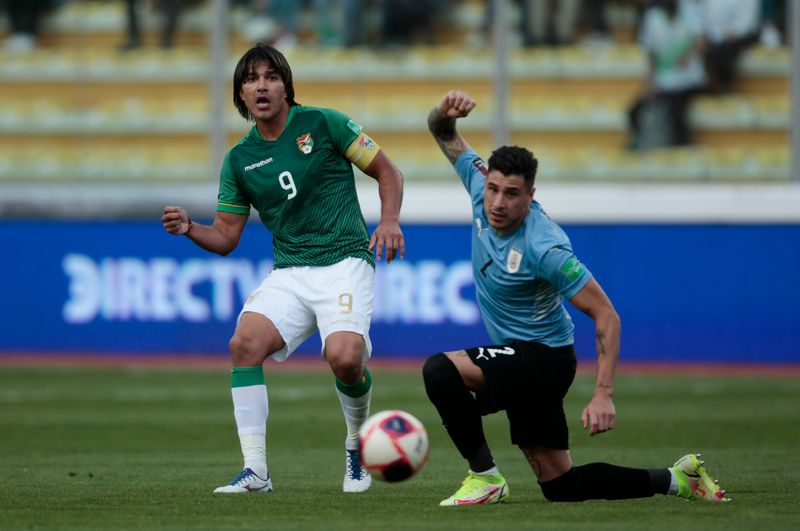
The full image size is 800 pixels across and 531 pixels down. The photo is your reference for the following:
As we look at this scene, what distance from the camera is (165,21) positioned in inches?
727

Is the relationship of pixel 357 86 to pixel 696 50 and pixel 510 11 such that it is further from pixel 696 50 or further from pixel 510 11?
pixel 696 50

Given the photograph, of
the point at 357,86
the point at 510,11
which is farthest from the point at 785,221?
the point at 357,86

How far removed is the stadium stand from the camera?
677 inches

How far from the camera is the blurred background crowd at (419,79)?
17.1 meters

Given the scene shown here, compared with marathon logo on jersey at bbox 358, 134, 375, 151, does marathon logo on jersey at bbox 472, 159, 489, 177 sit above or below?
below

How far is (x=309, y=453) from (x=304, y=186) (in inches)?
97.7

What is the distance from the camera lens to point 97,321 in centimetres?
1605

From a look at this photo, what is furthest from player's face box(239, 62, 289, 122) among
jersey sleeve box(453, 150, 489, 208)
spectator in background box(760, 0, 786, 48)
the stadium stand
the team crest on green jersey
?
spectator in background box(760, 0, 786, 48)

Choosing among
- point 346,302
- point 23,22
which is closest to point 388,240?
point 346,302

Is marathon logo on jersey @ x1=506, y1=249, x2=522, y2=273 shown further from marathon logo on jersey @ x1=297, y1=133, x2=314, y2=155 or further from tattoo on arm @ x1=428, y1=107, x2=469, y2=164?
marathon logo on jersey @ x1=297, y1=133, x2=314, y2=155

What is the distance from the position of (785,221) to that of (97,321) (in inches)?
307

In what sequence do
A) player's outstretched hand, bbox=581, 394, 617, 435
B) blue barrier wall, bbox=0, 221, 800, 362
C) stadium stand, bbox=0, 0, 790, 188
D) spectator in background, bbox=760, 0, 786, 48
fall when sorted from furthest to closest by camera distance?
stadium stand, bbox=0, 0, 790, 188, spectator in background, bbox=760, 0, 786, 48, blue barrier wall, bbox=0, 221, 800, 362, player's outstretched hand, bbox=581, 394, 617, 435

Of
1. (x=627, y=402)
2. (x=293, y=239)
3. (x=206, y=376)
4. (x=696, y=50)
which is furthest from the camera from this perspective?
(x=696, y=50)

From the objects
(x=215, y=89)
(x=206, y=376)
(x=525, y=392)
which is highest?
(x=215, y=89)
